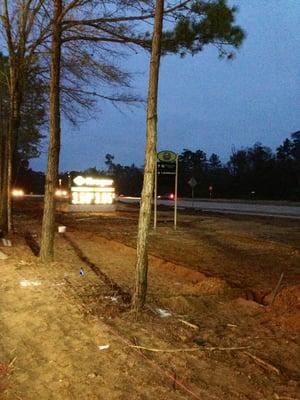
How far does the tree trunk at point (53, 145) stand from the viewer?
12.6 m

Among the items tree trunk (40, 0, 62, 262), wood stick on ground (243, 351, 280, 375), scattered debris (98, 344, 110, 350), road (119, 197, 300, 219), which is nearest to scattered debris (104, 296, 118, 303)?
scattered debris (98, 344, 110, 350)

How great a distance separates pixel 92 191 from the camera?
118 feet

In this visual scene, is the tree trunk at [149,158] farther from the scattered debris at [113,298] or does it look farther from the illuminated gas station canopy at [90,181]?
→ the illuminated gas station canopy at [90,181]

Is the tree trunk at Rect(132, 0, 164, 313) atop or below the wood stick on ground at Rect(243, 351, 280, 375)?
atop

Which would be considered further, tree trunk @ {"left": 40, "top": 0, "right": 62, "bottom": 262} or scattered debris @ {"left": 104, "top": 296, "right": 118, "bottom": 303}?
tree trunk @ {"left": 40, "top": 0, "right": 62, "bottom": 262}

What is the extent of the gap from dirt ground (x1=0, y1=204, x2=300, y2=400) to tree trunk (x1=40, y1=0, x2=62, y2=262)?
25.9 inches

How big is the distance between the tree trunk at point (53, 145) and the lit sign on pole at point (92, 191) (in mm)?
22191

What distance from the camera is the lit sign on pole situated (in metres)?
35.2

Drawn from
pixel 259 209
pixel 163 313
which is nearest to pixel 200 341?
pixel 163 313

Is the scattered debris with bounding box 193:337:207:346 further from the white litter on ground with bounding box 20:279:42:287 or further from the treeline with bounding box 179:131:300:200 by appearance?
the treeline with bounding box 179:131:300:200

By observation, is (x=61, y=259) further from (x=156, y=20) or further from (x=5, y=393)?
(x=5, y=393)

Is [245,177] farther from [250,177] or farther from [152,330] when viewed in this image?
[152,330]

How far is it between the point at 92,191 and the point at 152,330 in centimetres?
2906

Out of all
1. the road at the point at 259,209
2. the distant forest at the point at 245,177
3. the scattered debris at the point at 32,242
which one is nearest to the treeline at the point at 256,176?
the distant forest at the point at 245,177
